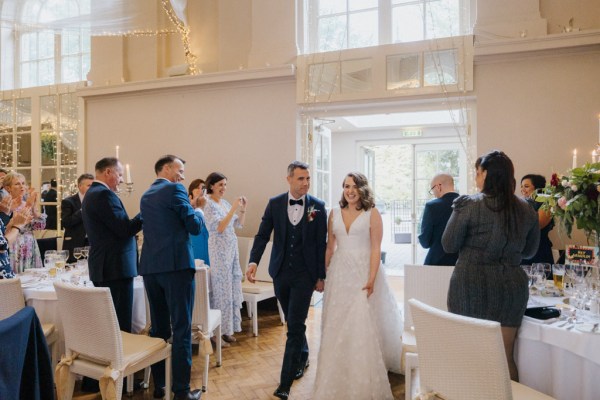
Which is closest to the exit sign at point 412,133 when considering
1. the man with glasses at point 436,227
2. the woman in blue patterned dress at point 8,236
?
the man with glasses at point 436,227

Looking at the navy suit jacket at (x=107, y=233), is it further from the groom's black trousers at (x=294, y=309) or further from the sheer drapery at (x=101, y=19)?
the sheer drapery at (x=101, y=19)

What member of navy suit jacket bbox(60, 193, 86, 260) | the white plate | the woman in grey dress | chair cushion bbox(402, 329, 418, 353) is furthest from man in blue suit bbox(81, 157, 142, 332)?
the white plate

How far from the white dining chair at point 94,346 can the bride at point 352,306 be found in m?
1.20

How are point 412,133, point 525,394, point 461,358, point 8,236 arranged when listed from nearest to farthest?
point 461,358, point 525,394, point 8,236, point 412,133

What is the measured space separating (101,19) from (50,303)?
3.98 metres

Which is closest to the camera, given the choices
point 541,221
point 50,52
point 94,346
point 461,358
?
point 461,358

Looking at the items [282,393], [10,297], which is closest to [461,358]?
[282,393]

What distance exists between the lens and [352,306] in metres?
3.13

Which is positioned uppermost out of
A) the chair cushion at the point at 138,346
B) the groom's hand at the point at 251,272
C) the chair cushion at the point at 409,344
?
the groom's hand at the point at 251,272

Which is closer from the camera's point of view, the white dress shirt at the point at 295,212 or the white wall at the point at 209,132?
the white dress shirt at the point at 295,212

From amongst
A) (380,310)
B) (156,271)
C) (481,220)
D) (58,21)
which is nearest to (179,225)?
(156,271)

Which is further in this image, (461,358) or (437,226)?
(437,226)

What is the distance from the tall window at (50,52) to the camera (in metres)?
7.49

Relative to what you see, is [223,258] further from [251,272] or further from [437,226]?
[437,226]
